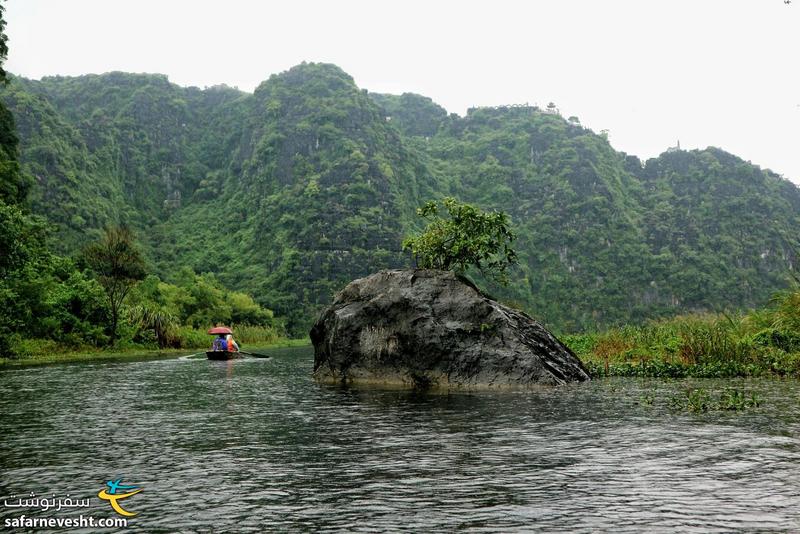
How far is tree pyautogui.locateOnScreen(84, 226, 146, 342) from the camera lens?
177ft

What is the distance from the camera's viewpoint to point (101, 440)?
1377cm

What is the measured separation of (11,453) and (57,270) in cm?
4771

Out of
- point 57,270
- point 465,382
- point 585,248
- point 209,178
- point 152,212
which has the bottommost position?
point 465,382

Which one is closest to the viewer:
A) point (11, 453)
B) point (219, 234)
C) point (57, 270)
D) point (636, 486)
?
point (636, 486)

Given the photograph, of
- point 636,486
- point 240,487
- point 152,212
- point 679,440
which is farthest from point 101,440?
point 152,212

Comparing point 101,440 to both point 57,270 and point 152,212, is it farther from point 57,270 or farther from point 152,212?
point 152,212

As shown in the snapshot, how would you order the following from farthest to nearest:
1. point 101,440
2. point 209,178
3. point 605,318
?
point 209,178 → point 605,318 → point 101,440

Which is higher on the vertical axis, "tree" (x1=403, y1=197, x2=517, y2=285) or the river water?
"tree" (x1=403, y1=197, x2=517, y2=285)

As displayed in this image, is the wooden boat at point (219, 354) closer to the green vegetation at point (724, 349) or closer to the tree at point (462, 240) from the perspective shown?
the tree at point (462, 240)

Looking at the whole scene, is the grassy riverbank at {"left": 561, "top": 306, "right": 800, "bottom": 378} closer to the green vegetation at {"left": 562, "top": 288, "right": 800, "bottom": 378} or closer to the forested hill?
the green vegetation at {"left": 562, "top": 288, "right": 800, "bottom": 378}

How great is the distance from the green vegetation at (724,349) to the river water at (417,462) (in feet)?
15.5

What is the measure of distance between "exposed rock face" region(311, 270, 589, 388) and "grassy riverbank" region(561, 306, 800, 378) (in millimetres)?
3540

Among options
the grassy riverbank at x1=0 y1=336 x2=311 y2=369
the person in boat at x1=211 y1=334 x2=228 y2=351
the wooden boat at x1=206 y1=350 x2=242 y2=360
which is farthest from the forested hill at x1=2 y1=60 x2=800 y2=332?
the wooden boat at x1=206 y1=350 x2=242 y2=360

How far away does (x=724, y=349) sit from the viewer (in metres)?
26.4
